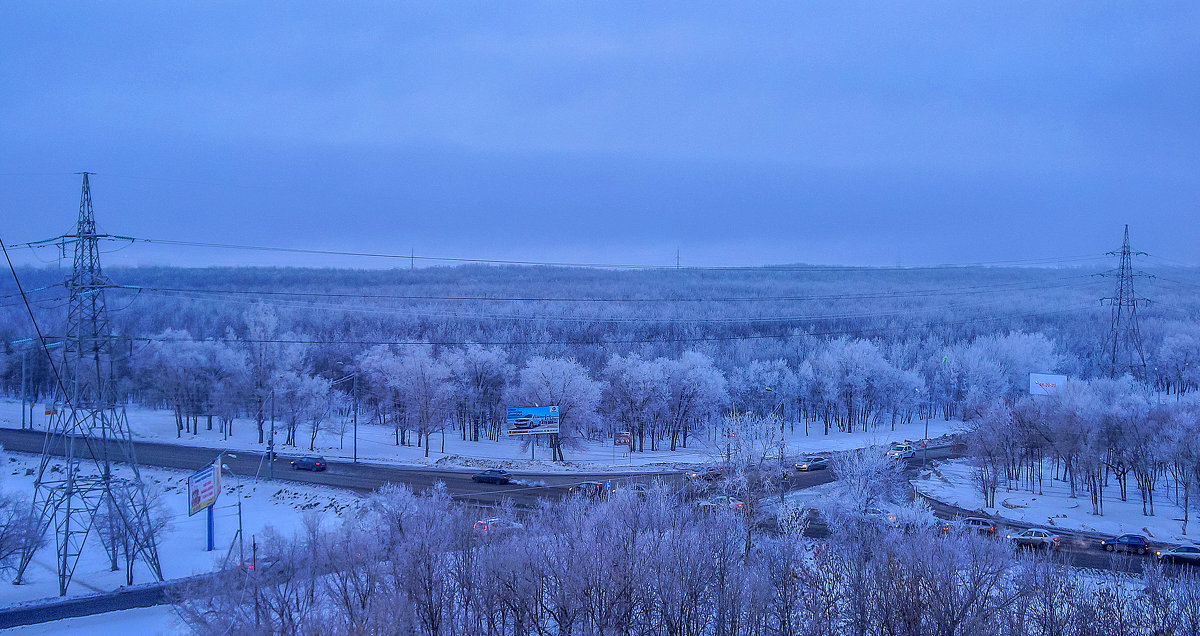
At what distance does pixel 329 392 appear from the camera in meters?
59.9

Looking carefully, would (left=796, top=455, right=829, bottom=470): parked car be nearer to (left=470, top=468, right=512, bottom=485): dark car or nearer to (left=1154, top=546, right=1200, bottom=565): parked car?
(left=470, top=468, right=512, bottom=485): dark car

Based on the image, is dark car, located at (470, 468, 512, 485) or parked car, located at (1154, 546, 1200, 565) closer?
parked car, located at (1154, 546, 1200, 565)

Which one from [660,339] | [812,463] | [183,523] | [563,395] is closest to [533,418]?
[563,395]

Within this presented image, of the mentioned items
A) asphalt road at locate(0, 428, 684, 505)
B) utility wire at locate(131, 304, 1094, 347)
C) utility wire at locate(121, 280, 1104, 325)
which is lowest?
asphalt road at locate(0, 428, 684, 505)

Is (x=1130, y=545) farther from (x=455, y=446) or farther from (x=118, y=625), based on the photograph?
(x=455, y=446)

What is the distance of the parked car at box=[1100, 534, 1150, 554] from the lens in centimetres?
2664

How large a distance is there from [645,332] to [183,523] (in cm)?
6467

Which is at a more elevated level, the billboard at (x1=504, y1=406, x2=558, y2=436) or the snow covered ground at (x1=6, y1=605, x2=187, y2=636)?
the billboard at (x1=504, y1=406, x2=558, y2=436)

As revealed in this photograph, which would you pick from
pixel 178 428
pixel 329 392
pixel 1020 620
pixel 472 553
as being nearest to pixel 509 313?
pixel 329 392

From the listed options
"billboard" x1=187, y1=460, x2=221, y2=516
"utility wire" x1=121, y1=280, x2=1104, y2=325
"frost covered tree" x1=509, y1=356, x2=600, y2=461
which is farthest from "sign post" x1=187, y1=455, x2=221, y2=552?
"utility wire" x1=121, y1=280, x2=1104, y2=325

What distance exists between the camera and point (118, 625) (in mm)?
19453

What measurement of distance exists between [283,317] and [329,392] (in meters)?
22.1

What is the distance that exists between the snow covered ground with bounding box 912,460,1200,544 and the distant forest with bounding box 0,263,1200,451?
14647 millimetres

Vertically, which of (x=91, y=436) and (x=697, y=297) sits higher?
(x=697, y=297)
